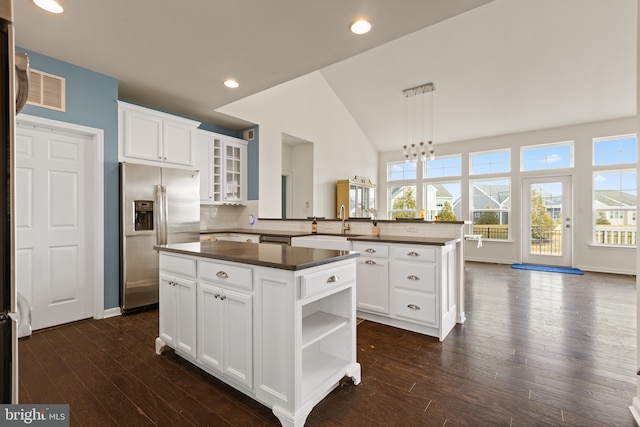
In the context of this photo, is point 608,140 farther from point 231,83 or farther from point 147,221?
point 147,221

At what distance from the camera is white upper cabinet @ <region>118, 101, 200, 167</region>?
351 cm

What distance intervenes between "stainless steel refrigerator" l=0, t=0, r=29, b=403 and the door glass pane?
26.6 feet

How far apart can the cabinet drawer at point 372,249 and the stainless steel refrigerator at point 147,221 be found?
7.76 feet

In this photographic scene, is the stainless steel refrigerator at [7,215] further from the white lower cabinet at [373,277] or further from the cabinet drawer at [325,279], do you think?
the white lower cabinet at [373,277]

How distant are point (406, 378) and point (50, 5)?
3877 mm

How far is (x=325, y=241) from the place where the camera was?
3629mm

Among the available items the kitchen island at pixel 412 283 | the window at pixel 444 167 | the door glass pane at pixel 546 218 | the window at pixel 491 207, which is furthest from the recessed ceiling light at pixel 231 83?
the door glass pane at pixel 546 218

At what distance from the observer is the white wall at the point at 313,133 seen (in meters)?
5.32

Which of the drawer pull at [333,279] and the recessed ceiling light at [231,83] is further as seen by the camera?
the recessed ceiling light at [231,83]

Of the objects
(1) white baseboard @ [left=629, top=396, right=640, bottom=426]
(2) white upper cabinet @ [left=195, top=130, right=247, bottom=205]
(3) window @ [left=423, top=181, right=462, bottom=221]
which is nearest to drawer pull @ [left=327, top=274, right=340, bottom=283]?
(1) white baseboard @ [left=629, top=396, right=640, bottom=426]

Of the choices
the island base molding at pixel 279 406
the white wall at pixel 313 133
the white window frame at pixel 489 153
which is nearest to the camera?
the island base molding at pixel 279 406

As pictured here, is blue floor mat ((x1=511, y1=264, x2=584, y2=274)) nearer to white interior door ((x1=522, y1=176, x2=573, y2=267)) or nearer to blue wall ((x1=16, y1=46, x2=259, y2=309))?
white interior door ((x1=522, y1=176, x2=573, y2=267))

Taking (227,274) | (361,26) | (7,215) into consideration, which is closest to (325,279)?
(227,274)

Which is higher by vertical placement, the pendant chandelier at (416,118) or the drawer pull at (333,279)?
the pendant chandelier at (416,118)
